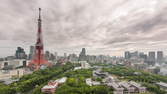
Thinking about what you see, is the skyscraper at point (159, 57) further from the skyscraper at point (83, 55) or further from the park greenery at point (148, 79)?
the park greenery at point (148, 79)

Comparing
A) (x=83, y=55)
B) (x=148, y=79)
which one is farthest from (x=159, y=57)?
(x=148, y=79)

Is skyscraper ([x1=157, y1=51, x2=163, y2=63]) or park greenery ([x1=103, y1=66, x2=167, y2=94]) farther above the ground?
skyscraper ([x1=157, y1=51, x2=163, y2=63])

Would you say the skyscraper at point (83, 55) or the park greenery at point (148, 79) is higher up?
the skyscraper at point (83, 55)

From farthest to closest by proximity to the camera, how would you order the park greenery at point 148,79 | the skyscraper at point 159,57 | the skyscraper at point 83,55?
1. the skyscraper at point 83,55
2. the skyscraper at point 159,57
3. the park greenery at point 148,79

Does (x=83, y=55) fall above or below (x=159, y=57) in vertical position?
above

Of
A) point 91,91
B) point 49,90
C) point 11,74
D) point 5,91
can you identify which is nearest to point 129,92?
point 91,91

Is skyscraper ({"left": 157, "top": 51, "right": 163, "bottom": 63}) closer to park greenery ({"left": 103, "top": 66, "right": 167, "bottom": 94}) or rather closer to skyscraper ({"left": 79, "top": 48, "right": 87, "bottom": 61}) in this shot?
skyscraper ({"left": 79, "top": 48, "right": 87, "bottom": 61})

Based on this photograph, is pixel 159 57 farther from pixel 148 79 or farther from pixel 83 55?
pixel 148 79

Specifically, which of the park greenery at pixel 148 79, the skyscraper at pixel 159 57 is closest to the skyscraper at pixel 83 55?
the skyscraper at pixel 159 57

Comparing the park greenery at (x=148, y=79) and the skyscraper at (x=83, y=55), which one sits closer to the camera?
the park greenery at (x=148, y=79)

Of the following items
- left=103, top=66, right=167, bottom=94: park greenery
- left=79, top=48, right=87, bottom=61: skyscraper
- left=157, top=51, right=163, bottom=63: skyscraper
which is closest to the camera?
left=103, top=66, right=167, bottom=94: park greenery

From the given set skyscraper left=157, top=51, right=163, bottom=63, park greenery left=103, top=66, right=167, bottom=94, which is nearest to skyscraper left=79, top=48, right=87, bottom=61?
skyscraper left=157, top=51, right=163, bottom=63
